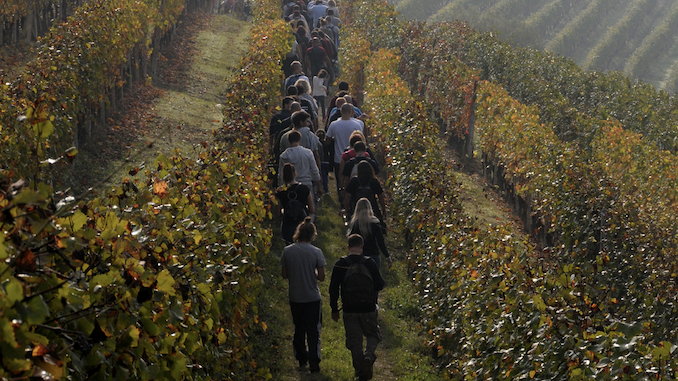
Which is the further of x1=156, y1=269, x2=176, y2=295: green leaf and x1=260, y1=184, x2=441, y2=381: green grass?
x1=260, y1=184, x2=441, y2=381: green grass

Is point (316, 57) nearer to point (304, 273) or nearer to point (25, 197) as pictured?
point (304, 273)

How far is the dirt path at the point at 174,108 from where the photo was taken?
1460cm

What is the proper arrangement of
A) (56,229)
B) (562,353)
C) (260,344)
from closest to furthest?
(56,229)
(562,353)
(260,344)

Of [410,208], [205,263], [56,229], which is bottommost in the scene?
[410,208]

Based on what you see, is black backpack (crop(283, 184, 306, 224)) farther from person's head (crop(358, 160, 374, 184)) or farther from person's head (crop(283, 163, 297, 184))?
person's head (crop(358, 160, 374, 184))

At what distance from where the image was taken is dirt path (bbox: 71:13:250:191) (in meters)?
14.6

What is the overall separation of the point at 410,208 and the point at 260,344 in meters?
4.11

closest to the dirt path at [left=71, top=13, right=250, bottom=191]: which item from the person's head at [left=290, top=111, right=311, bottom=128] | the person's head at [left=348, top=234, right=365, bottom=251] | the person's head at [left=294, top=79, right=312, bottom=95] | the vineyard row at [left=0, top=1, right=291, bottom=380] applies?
the person's head at [left=290, top=111, right=311, bottom=128]

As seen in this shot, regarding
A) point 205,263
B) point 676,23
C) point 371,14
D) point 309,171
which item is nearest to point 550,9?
point 676,23

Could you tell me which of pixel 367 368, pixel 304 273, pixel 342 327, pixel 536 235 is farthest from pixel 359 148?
pixel 536 235

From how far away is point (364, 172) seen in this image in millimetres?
10906

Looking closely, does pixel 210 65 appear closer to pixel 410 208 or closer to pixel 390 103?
pixel 390 103

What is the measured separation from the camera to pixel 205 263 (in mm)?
5582

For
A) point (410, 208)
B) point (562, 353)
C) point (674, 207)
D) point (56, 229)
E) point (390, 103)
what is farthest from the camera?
point (390, 103)
